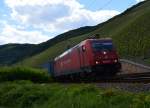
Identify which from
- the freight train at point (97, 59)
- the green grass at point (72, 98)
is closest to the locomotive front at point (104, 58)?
the freight train at point (97, 59)

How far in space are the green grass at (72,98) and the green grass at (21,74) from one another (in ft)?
47.7

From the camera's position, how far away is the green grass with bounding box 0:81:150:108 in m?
15.5

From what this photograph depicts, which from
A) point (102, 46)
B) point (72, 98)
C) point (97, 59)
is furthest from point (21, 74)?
point (72, 98)

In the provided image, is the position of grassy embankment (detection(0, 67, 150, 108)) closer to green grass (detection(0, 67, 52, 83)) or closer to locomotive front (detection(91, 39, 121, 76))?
locomotive front (detection(91, 39, 121, 76))

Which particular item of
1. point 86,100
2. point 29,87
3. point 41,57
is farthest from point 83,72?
point 41,57

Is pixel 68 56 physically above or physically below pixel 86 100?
above

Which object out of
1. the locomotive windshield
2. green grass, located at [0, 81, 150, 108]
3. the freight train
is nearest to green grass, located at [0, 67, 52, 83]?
the freight train

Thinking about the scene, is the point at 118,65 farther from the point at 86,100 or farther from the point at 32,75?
the point at 86,100

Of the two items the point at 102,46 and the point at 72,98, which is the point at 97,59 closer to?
the point at 102,46

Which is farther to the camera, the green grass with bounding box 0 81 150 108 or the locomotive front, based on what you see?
the locomotive front

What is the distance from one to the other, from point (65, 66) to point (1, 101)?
2023 centimetres

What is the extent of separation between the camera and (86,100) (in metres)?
17.4

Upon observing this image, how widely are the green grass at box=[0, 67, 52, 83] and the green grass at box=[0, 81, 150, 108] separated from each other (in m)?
14.5

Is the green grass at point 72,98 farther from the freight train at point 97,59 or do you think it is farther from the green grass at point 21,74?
the green grass at point 21,74
